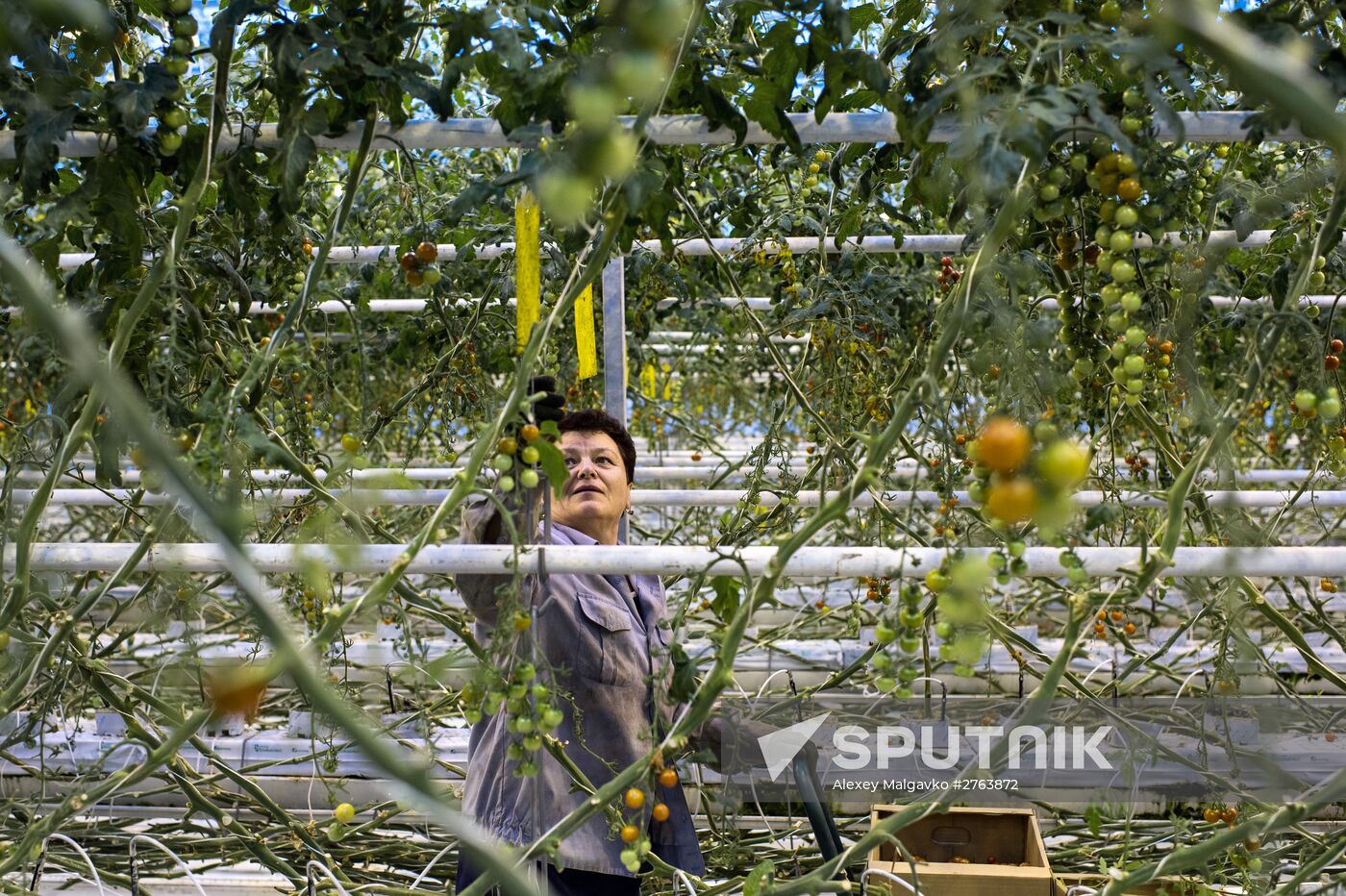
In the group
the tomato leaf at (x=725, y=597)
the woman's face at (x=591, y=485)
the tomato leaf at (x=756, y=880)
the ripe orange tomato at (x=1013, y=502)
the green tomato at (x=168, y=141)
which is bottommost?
the tomato leaf at (x=756, y=880)

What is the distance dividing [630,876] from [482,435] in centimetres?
87

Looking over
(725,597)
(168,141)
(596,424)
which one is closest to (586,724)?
(725,597)

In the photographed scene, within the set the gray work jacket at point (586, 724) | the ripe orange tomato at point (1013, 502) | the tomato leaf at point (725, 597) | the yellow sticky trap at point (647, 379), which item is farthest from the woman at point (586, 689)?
the yellow sticky trap at point (647, 379)

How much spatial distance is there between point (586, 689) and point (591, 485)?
310 mm

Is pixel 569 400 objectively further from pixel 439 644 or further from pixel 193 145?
pixel 193 145

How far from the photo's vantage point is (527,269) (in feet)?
4.30

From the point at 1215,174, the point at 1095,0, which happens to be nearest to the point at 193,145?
the point at 1095,0

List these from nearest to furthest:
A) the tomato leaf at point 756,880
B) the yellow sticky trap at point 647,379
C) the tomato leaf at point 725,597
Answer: the tomato leaf at point 756,880
the tomato leaf at point 725,597
the yellow sticky trap at point 647,379

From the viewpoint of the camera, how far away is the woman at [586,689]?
1.61 meters

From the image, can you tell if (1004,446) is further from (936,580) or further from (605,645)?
(605,645)

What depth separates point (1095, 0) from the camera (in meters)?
1.23

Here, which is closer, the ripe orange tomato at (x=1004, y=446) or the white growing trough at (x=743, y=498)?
the ripe orange tomato at (x=1004, y=446)

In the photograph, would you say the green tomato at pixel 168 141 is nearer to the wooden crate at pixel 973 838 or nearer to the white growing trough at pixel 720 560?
the white growing trough at pixel 720 560

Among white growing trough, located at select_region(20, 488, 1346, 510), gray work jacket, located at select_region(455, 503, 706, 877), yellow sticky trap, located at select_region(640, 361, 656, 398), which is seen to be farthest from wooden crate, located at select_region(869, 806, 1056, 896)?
yellow sticky trap, located at select_region(640, 361, 656, 398)
